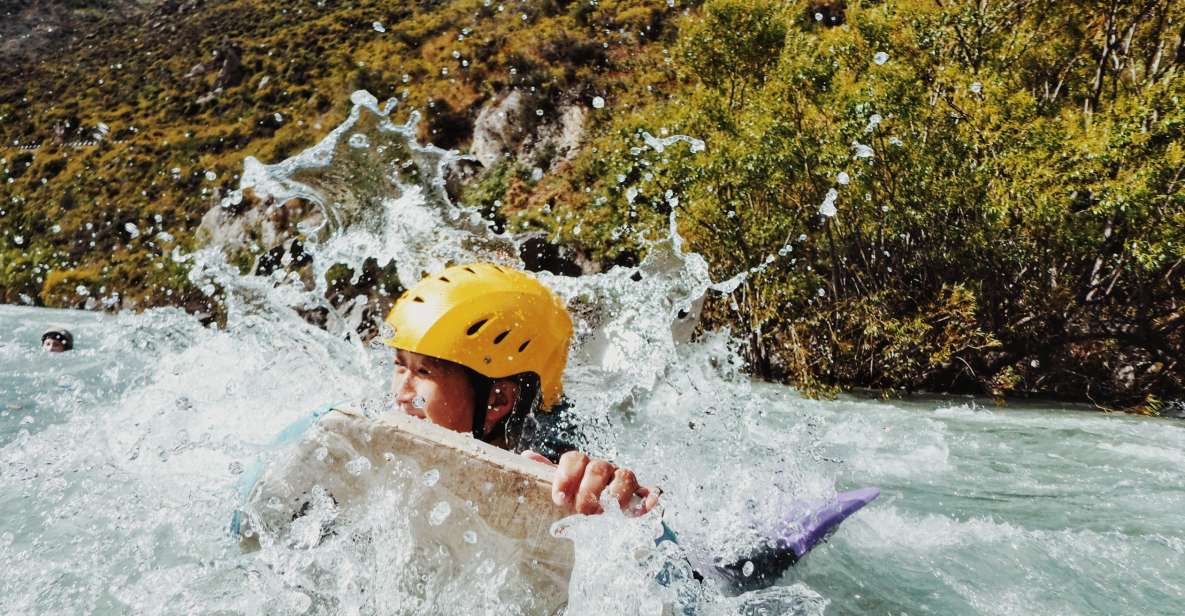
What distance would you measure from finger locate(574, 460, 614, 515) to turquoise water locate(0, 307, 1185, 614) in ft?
0.44

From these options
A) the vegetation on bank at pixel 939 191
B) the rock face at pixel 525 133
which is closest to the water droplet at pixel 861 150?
the vegetation on bank at pixel 939 191

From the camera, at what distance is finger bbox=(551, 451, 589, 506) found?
1979 millimetres

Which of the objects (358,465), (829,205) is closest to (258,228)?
(829,205)

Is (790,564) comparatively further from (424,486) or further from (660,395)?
(660,395)

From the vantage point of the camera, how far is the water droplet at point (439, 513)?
213 centimetres

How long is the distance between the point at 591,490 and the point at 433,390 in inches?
56.4

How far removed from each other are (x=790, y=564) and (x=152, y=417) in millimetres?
3979

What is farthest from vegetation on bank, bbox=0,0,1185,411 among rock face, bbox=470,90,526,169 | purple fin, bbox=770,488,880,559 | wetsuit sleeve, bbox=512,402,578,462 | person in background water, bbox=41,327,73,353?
rock face, bbox=470,90,526,169

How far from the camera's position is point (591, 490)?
199 centimetres

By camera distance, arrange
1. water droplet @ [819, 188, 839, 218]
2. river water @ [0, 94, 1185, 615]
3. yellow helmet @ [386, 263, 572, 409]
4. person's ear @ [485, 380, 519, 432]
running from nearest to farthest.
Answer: river water @ [0, 94, 1185, 615]
yellow helmet @ [386, 263, 572, 409]
person's ear @ [485, 380, 519, 432]
water droplet @ [819, 188, 839, 218]

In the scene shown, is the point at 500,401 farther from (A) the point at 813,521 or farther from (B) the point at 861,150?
(B) the point at 861,150

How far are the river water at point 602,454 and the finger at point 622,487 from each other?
0.06 m

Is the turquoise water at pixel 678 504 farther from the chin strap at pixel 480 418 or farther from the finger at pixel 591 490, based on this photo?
the chin strap at pixel 480 418

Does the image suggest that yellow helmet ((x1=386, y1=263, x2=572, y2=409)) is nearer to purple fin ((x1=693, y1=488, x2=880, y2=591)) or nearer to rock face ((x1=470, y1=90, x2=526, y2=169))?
purple fin ((x1=693, y1=488, x2=880, y2=591))
